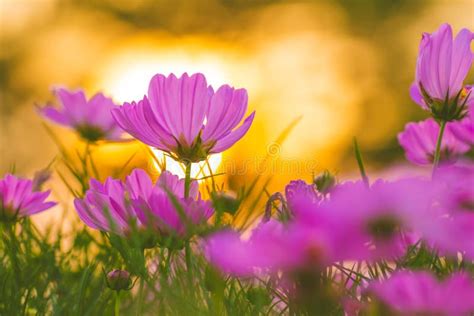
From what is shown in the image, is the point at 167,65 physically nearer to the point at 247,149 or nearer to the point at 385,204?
the point at 247,149

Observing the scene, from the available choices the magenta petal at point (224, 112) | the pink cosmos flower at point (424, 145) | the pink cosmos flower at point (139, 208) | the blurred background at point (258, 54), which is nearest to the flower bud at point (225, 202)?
the pink cosmos flower at point (139, 208)

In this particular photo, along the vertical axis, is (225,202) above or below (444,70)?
below

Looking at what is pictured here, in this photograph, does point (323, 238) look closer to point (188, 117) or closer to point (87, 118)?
point (188, 117)

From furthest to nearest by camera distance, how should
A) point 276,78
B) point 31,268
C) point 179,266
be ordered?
point 276,78
point 31,268
point 179,266

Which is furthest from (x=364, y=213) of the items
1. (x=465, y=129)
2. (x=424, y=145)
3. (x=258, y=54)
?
(x=258, y=54)

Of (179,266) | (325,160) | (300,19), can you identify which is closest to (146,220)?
(179,266)

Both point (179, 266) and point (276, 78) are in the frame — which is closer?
point (179, 266)

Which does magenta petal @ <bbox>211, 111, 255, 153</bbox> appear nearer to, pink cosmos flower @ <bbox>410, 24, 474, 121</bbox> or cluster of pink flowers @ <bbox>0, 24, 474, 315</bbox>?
cluster of pink flowers @ <bbox>0, 24, 474, 315</bbox>
